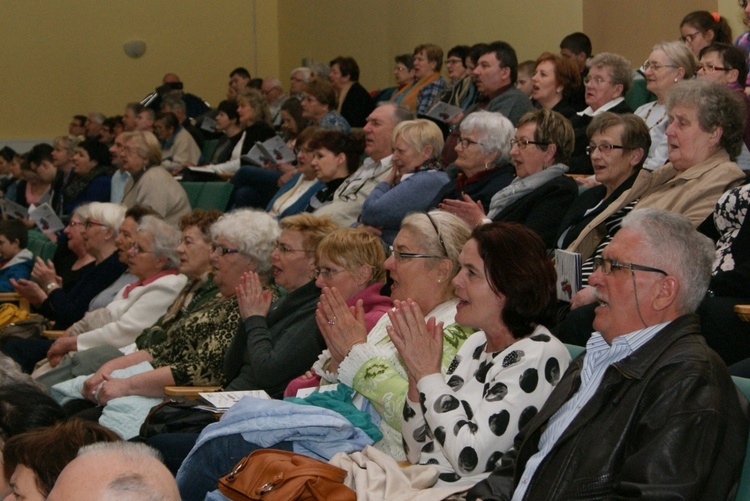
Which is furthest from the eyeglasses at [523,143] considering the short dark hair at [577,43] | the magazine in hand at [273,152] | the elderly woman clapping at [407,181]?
the short dark hair at [577,43]

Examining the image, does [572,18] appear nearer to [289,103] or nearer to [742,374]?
[289,103]

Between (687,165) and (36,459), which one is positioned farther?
(687,165)

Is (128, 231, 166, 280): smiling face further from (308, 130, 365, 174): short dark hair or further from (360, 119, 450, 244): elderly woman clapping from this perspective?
(308, 130, 365, 174): short dark hair

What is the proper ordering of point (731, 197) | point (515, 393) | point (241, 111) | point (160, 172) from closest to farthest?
point (515, 393) < point (731, 197) < point (160, 172) < point (241, 111)

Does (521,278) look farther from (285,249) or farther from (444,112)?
(444,112)

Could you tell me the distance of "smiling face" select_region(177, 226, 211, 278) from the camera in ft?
15.0

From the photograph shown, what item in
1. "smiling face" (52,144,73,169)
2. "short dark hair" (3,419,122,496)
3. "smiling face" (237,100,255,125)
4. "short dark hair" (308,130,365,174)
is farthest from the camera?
"smiling face" (52,144,73,169)

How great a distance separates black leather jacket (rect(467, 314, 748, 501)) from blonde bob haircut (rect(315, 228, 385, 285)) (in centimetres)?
140

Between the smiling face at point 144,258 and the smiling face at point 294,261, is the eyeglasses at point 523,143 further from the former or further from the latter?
the smiling face at point 144,258

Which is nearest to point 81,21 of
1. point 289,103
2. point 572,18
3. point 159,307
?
point 289,103

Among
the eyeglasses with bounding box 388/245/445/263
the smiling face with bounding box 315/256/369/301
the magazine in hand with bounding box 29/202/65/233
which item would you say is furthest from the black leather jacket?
the magazine in hand with bounding box 29/202/65/233

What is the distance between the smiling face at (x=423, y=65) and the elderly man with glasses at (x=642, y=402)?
232 inches

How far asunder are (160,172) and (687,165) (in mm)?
4278

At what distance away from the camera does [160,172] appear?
6.90 meters
